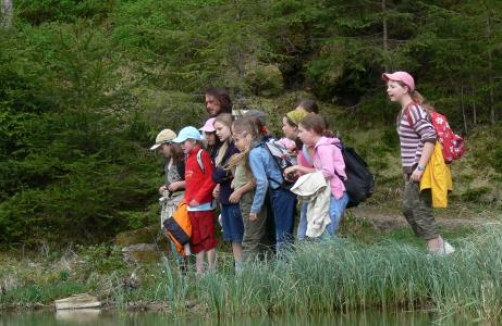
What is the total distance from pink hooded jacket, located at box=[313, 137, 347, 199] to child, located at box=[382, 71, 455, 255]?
65cm

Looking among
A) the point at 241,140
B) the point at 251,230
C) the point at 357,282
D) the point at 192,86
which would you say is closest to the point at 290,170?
the point at 241,140

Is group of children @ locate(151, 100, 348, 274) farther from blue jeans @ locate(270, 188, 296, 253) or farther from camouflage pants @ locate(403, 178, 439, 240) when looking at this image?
camouflage pants @ locate(403, 178, 439, 240)

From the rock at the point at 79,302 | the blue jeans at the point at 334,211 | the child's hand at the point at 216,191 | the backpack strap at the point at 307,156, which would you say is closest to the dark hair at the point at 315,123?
the backpack strap at the point at 307,156

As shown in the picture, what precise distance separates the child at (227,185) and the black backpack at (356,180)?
1219 millimetres

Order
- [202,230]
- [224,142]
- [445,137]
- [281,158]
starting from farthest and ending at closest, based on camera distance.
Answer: [202,230], [224,142], [281,158], [445,137]

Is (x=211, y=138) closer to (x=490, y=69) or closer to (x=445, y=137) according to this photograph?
(x=445, y=137)

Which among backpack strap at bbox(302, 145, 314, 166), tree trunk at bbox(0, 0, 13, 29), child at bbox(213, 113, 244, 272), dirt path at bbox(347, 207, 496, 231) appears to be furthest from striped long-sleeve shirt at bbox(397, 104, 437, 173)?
tree trunk at bbox(0, 0, 13, 29)

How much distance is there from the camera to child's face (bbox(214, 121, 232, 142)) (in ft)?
35.9

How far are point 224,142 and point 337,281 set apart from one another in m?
2.46

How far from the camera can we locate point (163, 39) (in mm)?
16062

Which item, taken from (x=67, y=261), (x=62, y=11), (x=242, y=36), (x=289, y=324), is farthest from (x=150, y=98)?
(x=62, y=11)

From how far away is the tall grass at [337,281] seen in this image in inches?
366

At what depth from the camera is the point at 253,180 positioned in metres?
10.8

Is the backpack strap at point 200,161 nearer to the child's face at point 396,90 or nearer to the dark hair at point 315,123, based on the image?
the dark hair at point 315,123
